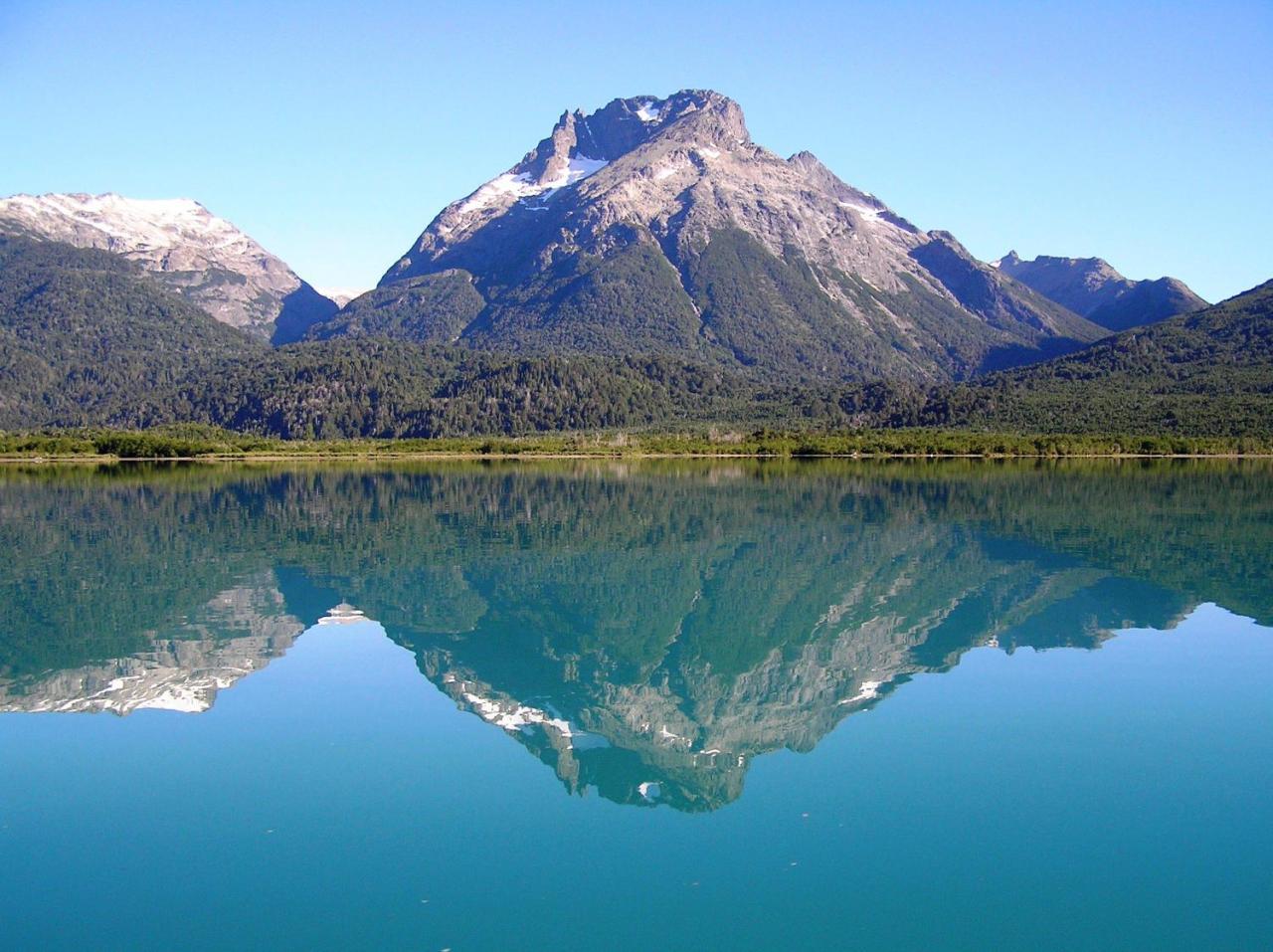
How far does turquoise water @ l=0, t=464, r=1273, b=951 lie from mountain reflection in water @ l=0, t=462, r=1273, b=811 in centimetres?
17

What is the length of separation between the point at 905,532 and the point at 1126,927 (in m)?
39.3

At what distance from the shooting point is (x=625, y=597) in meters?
34.0

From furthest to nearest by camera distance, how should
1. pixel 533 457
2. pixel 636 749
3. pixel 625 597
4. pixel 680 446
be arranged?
1. pixel 680 446
2. pixel 533 457
3. pixel 625 597
4. pixel 636 749

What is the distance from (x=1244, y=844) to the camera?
1488 cm

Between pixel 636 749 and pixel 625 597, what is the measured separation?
1472 centimetres

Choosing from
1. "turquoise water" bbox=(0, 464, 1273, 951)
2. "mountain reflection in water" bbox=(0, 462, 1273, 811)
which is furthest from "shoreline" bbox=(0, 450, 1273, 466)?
"turquoise water" bbox=(0, 464, 1273, 951)

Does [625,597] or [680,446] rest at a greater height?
[680,446]

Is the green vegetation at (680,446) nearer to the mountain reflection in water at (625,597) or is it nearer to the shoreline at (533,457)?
the shoreline at (533,457)

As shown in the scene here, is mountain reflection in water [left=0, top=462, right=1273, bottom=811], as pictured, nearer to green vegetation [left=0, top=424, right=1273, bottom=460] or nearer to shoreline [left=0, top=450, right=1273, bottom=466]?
shoreline [left=0, top=450, right=1273, bottom=466]

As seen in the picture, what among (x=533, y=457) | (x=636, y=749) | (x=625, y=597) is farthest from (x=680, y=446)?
(x=636, y=749)

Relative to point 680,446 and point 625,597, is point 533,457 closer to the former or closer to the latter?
point 680,446

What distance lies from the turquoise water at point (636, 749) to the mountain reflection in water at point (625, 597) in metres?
0.17

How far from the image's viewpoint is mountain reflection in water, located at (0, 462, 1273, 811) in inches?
861

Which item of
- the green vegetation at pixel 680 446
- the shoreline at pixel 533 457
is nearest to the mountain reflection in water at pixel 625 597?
the shoreline at pixel 533 457
